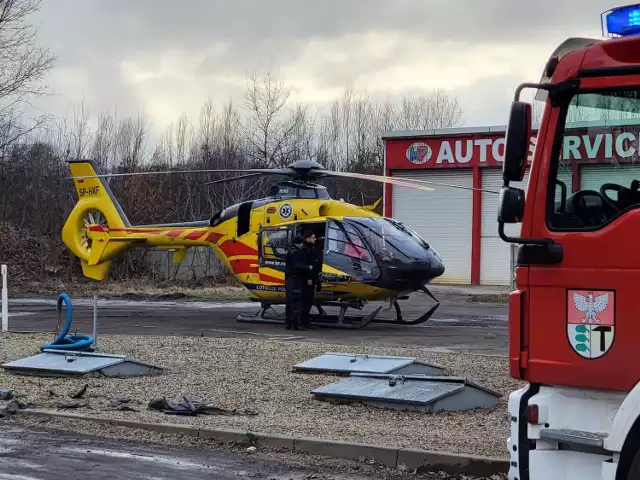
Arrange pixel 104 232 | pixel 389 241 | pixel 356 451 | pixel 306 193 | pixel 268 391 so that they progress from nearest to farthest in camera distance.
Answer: pixel 356 451, pixel 268 391, pixel 389 241, pixel 306 193, pixel 104 232

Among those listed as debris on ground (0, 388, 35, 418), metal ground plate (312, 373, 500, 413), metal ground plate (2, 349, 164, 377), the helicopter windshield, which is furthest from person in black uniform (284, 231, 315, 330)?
debris on ground (0, 388, 35, 418)

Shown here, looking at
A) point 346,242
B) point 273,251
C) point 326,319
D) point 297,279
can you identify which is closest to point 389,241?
point 346,242

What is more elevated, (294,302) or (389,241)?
(389,241)

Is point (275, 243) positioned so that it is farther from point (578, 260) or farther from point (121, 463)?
point (578, 260)

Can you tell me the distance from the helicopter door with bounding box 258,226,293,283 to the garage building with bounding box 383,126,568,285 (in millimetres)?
15510

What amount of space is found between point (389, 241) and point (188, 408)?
881 cm

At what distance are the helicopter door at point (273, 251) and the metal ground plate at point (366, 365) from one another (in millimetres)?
6942

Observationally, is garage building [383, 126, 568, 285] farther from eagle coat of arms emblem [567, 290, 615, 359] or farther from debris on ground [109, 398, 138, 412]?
eagle coat of arms emblem [567, 290, 615, 359]

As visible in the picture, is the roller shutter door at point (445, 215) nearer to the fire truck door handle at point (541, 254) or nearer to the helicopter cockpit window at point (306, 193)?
the helicopter cockpit window at point (306, 193)

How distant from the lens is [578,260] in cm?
493

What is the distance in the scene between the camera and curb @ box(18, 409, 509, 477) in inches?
280

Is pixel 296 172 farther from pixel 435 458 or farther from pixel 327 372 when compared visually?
pixel 435 458

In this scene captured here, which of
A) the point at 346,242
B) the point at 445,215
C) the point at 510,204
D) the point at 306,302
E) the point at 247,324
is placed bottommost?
the point at 247,324

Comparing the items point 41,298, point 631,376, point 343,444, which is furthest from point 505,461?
point 41,298
